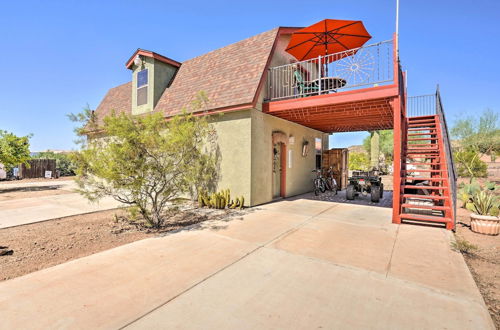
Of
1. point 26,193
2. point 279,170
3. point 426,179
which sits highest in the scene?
point 279,170

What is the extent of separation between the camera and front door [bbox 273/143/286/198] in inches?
372

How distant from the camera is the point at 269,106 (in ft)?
26.4

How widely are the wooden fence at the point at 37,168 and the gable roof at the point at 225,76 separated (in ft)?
53.7

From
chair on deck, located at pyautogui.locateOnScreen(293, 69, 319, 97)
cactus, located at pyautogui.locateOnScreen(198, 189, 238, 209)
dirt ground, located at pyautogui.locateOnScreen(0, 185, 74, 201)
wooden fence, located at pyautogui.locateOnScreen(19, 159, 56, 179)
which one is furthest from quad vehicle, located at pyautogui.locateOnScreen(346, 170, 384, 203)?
wooden fence, located at pyautogui.locateOnScreen(19, 159, 56, 179)

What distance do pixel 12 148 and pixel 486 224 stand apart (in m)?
19.2

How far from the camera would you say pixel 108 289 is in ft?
9.40

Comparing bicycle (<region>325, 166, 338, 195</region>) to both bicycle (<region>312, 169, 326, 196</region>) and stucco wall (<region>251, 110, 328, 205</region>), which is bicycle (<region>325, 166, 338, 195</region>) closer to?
bicycle (<region>312, 169, 326, 196</region>)

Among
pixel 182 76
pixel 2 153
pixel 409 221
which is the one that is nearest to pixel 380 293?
pixel 409 221

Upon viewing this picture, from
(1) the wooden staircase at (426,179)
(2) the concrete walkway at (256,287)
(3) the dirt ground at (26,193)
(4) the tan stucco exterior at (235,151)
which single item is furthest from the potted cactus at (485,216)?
(3) the dirt ground at (26,193)

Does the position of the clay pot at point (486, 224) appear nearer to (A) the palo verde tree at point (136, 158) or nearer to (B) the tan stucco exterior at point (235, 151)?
(B) the tan stucco exterior at point (235, 151)

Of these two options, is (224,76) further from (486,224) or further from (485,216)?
(486,224)

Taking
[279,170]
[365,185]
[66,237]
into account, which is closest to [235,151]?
[279,170]

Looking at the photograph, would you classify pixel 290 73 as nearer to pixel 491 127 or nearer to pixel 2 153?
pixel 2 153

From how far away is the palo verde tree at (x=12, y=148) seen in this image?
11.8 m
